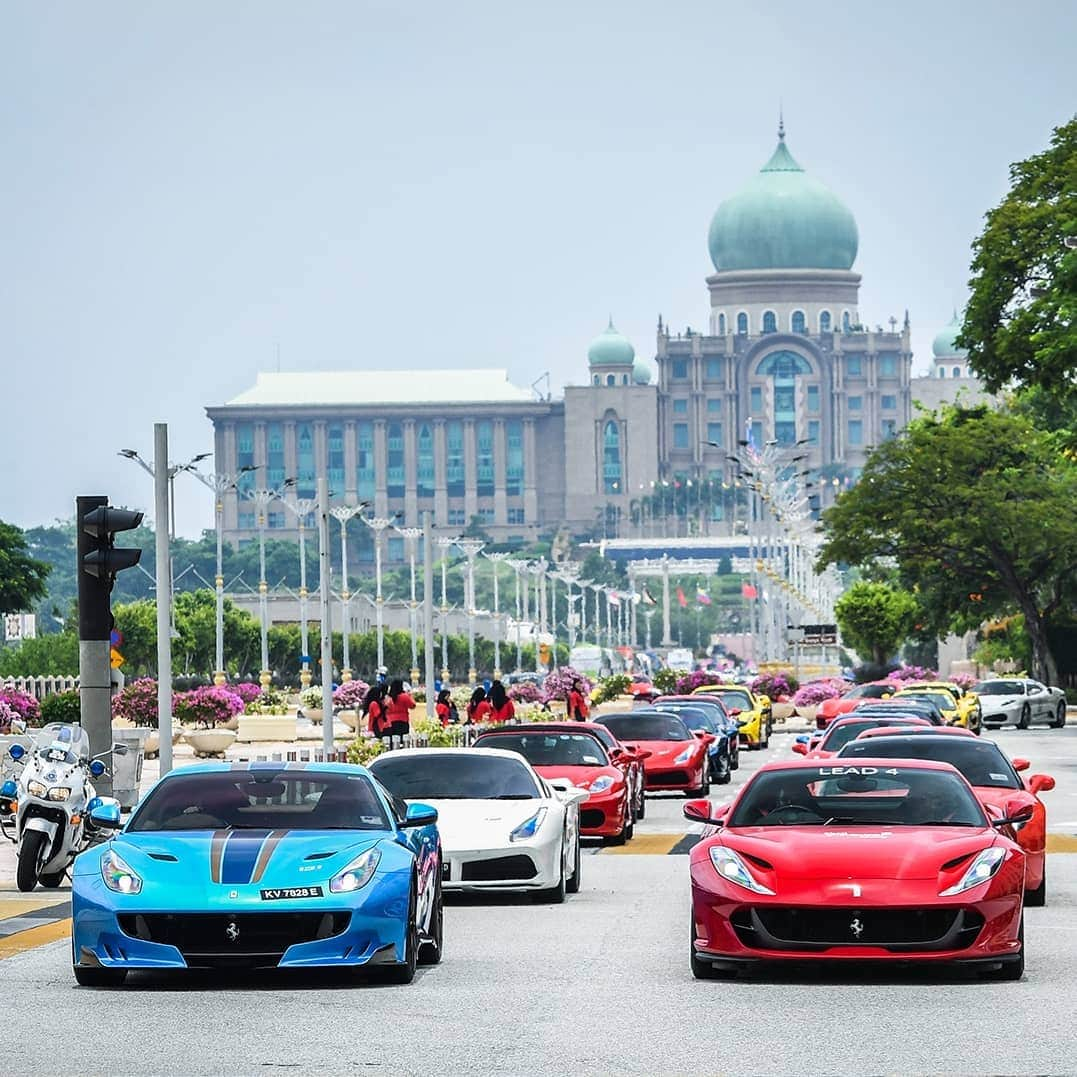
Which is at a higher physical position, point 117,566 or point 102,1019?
point 117,566

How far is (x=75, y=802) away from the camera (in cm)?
1927

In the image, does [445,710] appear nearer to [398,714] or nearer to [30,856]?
[398,714]

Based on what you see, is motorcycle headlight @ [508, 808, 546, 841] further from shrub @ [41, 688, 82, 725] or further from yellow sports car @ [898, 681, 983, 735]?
yellow sports car @ [898, 681, 983, 735]

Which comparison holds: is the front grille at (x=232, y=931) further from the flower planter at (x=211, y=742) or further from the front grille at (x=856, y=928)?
the flower planter at (x=211, y=742)

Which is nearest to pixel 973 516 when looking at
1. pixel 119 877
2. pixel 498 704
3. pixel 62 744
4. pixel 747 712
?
pixel 747 712

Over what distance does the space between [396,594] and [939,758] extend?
17878cm

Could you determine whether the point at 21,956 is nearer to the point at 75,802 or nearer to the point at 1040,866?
the point at 75,802

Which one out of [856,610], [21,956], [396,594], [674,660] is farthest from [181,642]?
[396,594]

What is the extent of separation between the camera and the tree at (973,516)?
7200 centimetres

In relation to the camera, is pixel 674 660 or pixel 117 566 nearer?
pixel 117 566

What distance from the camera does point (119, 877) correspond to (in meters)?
12.7

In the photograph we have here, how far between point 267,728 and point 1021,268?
1841 cm

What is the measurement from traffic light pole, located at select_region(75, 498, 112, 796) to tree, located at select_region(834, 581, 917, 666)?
74.9 metres

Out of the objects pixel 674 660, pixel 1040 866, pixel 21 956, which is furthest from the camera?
pixel 674 660
